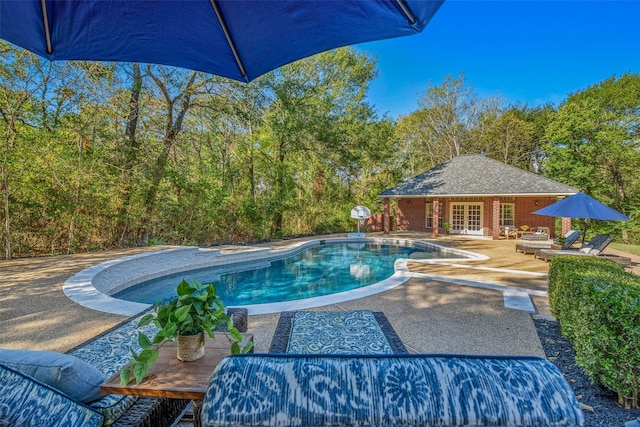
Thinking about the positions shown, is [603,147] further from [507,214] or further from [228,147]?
[228,147]

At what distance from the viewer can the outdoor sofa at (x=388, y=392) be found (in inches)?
40.6

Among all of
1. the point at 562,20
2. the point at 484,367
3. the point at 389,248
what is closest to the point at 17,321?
Result: the point at 484,367

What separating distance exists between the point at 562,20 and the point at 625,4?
240 inches

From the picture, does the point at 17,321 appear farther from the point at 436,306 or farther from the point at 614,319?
the point at 614,319

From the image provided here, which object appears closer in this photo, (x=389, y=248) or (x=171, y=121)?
(x=171, y=121)

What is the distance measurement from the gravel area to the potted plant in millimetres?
2978

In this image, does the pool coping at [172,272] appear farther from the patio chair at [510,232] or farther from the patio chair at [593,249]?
the patio chair at [510,232]

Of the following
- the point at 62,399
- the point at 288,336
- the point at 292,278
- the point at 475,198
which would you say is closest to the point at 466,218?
the point at 475,198

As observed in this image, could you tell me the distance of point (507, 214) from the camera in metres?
17.6

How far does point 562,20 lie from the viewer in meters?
16.3

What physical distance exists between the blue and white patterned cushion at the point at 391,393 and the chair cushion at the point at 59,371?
97cm

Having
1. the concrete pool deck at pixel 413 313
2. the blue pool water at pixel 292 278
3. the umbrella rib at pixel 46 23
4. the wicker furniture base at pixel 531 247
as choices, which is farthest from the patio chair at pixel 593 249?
the umbrella rib at pixel 46 23

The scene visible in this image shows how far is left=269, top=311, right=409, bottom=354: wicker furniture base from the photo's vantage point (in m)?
2.79

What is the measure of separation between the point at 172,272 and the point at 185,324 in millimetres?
8177
